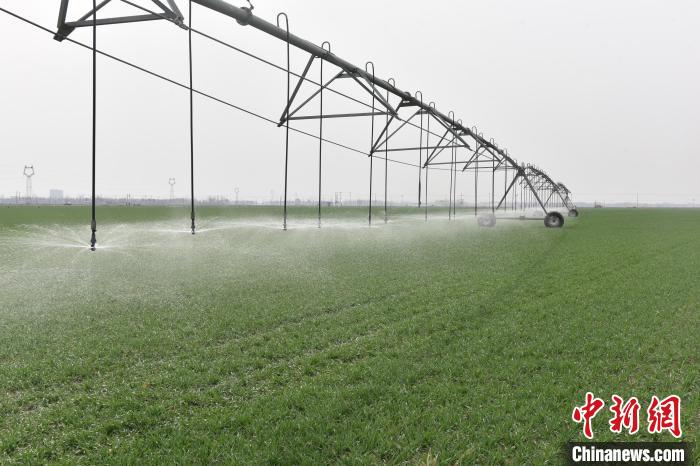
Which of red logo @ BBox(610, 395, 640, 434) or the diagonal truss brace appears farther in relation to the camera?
the diagonal truss brace

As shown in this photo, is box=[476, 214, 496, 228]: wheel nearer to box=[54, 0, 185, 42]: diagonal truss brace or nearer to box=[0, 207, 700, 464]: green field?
box=[0, 207, 700, 464]: green field

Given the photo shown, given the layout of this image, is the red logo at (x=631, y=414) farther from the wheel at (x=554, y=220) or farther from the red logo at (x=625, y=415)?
the wheel at (x=554, y=220)

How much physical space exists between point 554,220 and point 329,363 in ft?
90.4

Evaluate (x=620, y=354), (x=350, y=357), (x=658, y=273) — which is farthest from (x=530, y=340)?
(x=658, y=273)

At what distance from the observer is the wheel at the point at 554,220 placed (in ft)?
94.4

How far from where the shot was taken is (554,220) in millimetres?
28938

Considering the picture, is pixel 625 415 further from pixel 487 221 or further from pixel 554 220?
pixel 554 220

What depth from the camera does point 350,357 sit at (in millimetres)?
5352

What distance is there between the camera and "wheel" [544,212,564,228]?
28.8 metres

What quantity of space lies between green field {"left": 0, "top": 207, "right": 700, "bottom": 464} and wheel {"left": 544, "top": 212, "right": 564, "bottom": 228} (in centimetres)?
1894

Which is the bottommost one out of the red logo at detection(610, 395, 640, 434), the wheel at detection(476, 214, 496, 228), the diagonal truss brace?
the red logo at detection(610, 395, 640, 434)

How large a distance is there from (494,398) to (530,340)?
192 centimetres

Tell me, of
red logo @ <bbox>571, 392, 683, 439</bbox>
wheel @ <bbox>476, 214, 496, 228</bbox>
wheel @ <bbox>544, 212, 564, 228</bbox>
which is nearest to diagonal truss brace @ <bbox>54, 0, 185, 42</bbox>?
red logo @ <bbox>571, 392, 683, 439</bbox>

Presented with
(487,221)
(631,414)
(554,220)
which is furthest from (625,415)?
(554,220)
